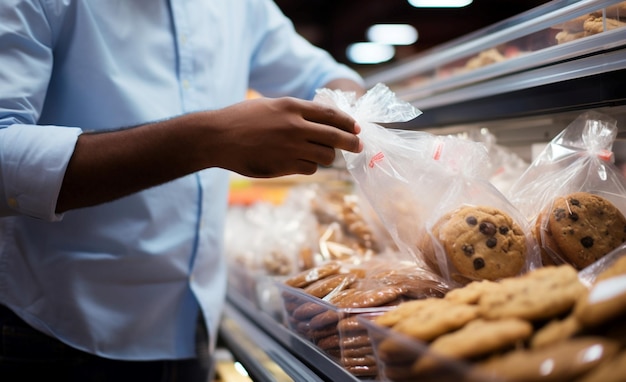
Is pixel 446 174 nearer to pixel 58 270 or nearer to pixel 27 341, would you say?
pixel 58 270

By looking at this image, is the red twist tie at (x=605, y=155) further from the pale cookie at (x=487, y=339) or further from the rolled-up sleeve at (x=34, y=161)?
the rolled-up sleeve at (x=34, y=161)

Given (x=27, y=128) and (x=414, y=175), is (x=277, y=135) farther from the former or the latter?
(x=27, y=128)

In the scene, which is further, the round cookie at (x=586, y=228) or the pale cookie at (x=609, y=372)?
the round cookie at (x=586, y=228)

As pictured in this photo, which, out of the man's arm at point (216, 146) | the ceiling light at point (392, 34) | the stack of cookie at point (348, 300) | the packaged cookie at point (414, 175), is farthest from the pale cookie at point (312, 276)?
the ceiling light at point (392, 34)

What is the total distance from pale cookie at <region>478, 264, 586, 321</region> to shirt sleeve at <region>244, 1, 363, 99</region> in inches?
46.6

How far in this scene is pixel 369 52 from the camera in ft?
20.0

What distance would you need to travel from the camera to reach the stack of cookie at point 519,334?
0.53m

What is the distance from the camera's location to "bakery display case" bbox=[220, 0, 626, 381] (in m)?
0.92

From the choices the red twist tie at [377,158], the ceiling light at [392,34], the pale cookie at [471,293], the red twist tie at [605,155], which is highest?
the ceiling light at [392,34]

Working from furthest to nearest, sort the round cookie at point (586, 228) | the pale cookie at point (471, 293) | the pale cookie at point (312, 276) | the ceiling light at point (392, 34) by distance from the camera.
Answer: the ceiling light at point (392, 34) < the pale cookie at point (312, 276) < the round cookie at point (586, 228) < the pale cookie at point (471, 293)

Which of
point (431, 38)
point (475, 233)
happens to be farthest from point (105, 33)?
point (431, 38)

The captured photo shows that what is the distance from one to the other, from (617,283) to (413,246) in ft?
1.44

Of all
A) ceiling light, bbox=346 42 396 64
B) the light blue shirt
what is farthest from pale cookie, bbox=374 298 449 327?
ceiling light, bbox=346 42 396 64

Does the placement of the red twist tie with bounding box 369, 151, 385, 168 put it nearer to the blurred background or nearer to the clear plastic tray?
the clear plastic tray
